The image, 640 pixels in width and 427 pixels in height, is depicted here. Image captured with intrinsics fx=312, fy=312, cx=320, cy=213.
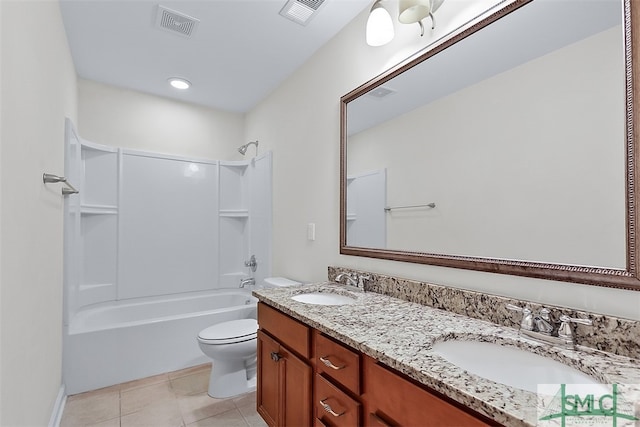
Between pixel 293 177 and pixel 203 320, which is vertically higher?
pixel 293 177

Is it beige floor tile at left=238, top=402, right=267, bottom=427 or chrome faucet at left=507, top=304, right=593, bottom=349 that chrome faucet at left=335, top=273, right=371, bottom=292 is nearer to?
chrome faucet at left=507, top=304, right=593, bottom=349

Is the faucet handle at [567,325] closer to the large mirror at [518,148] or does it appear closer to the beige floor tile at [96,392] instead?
the large mirror at [518,148]

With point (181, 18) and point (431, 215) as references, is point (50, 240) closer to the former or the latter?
point (181, 18)

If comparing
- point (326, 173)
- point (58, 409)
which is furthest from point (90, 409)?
point (326, 173)

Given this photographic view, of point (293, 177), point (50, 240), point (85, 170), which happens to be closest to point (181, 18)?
point (293, 177)

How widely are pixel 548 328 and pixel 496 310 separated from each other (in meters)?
0.19

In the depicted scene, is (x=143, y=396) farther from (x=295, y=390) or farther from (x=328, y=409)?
(x=328, y=409)

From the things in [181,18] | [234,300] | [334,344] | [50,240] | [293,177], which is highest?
[181,18]

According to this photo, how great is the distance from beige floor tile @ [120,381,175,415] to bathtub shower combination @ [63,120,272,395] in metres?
0.19

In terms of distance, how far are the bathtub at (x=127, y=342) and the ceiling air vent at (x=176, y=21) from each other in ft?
7.12

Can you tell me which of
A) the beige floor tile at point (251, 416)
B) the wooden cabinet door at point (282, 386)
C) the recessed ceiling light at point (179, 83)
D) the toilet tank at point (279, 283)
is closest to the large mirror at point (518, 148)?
the wooden cabinet door at point (282, 386)

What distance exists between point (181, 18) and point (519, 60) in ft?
6.30

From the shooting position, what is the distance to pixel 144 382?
2.37 m

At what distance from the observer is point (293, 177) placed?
2568 millimetres
